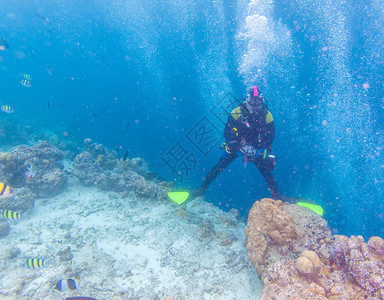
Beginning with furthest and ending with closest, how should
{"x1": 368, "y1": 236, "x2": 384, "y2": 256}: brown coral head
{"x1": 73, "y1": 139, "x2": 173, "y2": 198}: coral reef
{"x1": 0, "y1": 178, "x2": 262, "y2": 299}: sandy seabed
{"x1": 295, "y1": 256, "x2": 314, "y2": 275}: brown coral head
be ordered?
{"x1": 73, "y1": 139, "x2": 173, "y2": 198}: coral reef < {"x1": 0, "y1": 178, "x2": 262, "y2": 299}: sandy seabed < {"x1": 368, "y1": 236, "x2": 384, "y2": 256}: brown coral head < {"x1": 295, "y1": 256, "x2": 314, "y2": 275}: brown coral head

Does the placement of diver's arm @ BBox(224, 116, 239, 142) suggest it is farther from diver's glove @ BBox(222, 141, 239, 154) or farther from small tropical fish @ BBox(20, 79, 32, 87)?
small tropical fish @ BBox(20, 79, 32, 87)

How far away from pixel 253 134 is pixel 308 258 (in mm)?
3723

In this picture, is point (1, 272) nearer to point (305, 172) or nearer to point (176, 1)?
point (305, 172)

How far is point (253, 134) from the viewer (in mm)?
6055

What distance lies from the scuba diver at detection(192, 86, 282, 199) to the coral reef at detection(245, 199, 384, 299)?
1902mm

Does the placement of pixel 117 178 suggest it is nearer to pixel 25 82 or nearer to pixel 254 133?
pixel 254 133

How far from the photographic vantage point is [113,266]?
435cm

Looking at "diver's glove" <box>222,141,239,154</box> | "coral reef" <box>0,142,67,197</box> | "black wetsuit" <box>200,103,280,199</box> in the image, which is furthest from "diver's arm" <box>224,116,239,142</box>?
"coral reef" <box>0,142,67,197</box>

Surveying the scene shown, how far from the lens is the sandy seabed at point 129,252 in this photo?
3820 mm

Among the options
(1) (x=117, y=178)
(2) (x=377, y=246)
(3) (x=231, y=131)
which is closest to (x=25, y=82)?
(1) (x=117, y=178)

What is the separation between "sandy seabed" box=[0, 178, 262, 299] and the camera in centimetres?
382

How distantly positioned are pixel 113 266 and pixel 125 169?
5510 millimetres

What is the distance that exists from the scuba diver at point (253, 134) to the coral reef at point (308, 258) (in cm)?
190

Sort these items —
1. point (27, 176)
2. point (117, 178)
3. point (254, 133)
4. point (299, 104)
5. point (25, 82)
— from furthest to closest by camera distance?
point (299, 104), point (25, 82), point (117, 178), point (27, 176), point (254, 133)
